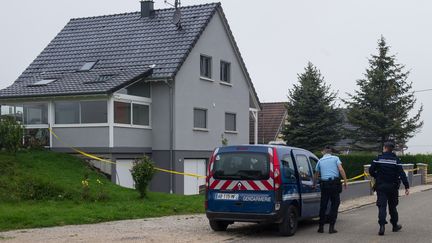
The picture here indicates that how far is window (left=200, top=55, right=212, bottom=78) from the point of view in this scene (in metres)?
30.2

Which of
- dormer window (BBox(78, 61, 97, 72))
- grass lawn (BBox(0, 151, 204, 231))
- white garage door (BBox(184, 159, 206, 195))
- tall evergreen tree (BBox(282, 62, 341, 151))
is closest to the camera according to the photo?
grass lawn (BBox(0, 151, 204, 231))

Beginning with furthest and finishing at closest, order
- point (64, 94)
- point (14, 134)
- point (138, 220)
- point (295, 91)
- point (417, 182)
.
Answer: point (295, 91) < point (417, 182) < point (64, 94) < point (14, 134) < point (138, 220)

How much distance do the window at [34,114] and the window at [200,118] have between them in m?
6.91

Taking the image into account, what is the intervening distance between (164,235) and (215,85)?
736 inches

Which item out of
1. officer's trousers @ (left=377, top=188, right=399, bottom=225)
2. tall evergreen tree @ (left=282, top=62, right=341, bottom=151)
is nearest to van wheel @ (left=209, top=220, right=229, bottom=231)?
officer's trousers @ (left=377, top=188, right=399, bottom=225)

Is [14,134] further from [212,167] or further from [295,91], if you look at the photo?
[295,91]

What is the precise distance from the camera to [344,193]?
22.3m

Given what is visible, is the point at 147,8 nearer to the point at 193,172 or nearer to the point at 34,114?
the point at 34,114

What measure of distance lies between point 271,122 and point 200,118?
26060mm

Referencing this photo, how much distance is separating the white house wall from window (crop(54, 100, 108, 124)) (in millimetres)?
3786

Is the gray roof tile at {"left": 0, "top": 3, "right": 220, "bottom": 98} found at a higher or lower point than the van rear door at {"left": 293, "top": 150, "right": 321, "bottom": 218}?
higher

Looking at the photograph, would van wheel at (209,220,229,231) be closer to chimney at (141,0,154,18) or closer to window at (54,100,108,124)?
window at (54,100,108,124)

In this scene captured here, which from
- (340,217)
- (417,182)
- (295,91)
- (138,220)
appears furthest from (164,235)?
(295,91)

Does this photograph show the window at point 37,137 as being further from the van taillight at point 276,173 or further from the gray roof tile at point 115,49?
the van taillight at point 276,173
